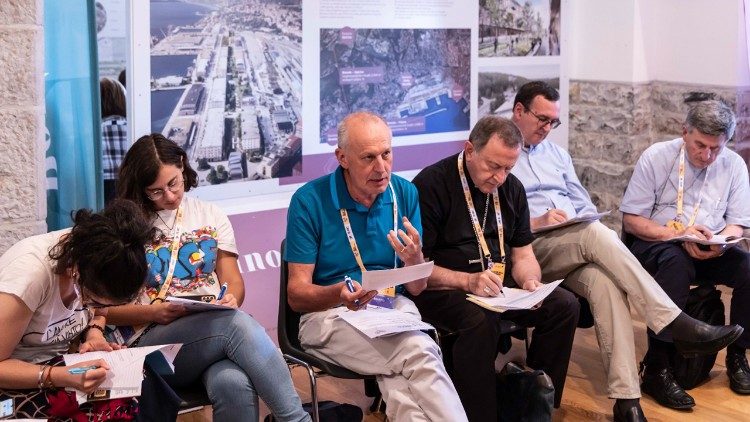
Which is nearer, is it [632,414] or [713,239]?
[632,414]

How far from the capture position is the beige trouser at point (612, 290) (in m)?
4.34

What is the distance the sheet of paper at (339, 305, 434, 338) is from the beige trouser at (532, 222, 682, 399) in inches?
42.6

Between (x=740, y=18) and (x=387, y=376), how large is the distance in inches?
146

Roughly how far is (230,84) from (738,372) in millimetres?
2773

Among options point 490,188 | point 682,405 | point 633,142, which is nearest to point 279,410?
point 490,188

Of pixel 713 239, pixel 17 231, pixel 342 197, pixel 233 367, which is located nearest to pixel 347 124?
pixel 342 197

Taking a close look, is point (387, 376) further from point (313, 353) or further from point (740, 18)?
point (740, 18)

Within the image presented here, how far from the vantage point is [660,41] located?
6.45 metres

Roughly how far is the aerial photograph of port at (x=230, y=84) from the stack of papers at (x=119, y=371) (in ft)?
5.55

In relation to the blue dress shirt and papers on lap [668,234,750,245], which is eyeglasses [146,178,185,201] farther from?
papers on lap [668,234,750,245]

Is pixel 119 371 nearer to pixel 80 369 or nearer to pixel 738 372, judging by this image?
pixel 80 369

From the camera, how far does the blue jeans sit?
3346 millimetres

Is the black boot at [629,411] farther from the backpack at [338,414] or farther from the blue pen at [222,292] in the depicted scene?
the blue pen at [222,292]

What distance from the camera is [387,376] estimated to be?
3.60 metres
